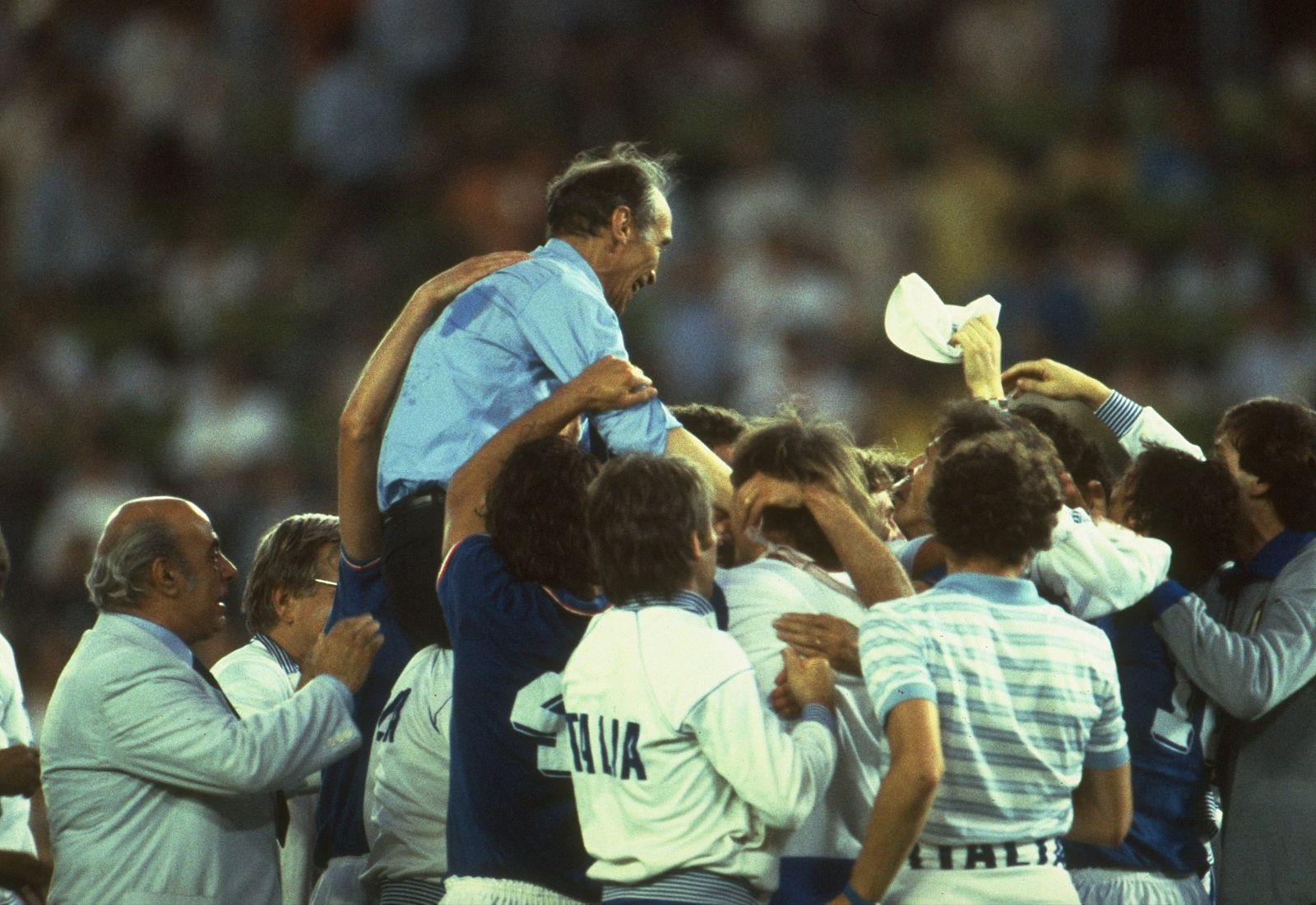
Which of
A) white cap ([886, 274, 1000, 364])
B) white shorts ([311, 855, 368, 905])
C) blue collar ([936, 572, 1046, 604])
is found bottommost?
white shorts ([311, 855, 368, 905])

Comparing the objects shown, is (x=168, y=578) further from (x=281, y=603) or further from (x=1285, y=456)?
(x=1285, y=456)

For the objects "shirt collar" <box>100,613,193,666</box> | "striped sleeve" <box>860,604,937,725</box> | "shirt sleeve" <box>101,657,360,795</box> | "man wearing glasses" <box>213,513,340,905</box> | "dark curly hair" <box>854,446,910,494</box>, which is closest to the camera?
"striped sleeve" <box>860,604,937,725</box>

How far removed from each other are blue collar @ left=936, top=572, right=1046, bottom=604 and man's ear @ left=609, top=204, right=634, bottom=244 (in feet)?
4.18

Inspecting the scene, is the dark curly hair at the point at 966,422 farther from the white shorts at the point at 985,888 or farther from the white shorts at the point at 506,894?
the white shorts at the point at 506,894

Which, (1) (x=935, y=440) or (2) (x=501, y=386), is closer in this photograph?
(1) (x=935, y=440)

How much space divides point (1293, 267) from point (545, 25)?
14.7 feet

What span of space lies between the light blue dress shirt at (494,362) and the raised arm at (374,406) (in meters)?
0.05

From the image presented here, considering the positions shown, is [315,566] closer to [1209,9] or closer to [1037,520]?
[1037,520]

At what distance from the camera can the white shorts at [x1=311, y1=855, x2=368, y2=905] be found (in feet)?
13.5

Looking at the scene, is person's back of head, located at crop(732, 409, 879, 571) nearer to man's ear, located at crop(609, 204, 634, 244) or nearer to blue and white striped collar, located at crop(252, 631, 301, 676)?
man's ear, located at crop(609, 204, 634, 244)

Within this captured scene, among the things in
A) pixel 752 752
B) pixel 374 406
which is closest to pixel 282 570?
pixel 374 406

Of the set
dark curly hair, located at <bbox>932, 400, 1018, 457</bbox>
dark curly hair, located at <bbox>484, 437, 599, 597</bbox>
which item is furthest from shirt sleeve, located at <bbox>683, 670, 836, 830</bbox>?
dark curly hair, located at <bbox>932, 400, 1018, 457</bbox>

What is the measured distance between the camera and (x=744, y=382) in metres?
8.90

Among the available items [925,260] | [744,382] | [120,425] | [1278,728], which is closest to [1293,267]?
[925,260]
